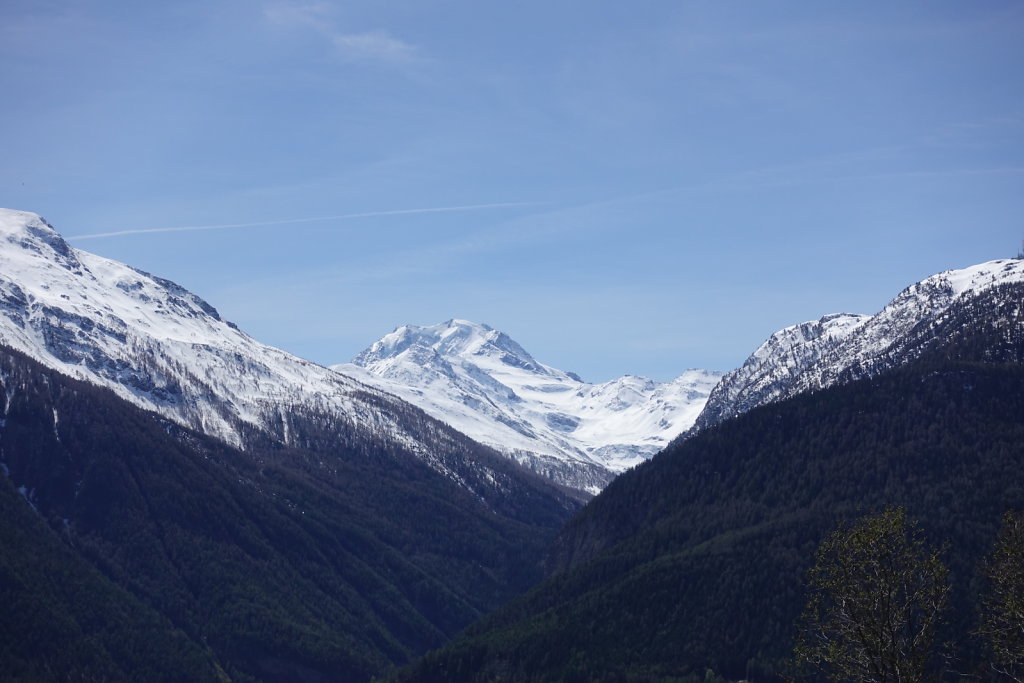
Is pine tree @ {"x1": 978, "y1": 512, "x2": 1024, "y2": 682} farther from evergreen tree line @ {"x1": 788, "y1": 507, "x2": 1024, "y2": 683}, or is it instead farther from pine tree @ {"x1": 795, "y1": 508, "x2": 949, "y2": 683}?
pine tree @ {"x1": 795, "y1": 508, "x2": 949, "y2": 683}

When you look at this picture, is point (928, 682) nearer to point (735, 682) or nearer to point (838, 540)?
point (838, 540)

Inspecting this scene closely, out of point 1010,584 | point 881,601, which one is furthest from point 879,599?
point 1010,584

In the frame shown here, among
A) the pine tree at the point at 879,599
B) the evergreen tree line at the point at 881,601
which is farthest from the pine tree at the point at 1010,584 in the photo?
the pine tree at the point at 879,599

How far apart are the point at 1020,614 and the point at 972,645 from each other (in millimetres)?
137174

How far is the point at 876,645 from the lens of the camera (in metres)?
54.5

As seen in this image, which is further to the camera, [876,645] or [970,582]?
[970,582]

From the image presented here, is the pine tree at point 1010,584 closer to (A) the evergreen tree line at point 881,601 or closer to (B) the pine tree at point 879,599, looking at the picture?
(A) the evergreen tree line at point 881,601

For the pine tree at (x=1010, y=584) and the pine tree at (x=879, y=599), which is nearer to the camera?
the pine tree at (x=879, y=599)

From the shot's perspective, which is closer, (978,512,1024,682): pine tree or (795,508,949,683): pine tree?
(795,508,949,683): pine tree

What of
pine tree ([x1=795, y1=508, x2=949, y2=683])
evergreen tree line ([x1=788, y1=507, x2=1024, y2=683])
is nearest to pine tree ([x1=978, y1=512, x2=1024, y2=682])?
evergreen tree line ([x1=788, y1=507, x2=1024, y2=683])

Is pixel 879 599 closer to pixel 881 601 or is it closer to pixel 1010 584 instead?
pixel 881 601

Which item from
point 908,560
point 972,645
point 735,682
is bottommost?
point 735,682

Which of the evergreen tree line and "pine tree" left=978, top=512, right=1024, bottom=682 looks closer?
the evergreen tree line

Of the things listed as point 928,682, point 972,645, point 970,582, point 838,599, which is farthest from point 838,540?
point 970,582
